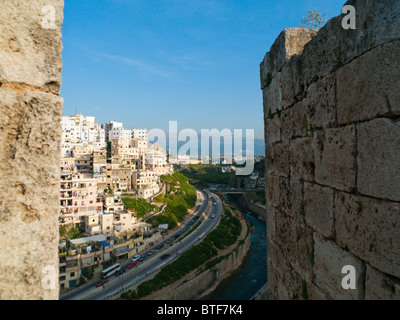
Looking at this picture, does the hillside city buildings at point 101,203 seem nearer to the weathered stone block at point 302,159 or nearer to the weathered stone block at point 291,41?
the weathered stone block at point 302,159

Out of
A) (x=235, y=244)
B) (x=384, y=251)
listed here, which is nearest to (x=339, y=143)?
(x=384, y=251)

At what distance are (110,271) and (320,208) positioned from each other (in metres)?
22.1

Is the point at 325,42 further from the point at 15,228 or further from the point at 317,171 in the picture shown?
the point at 15,228

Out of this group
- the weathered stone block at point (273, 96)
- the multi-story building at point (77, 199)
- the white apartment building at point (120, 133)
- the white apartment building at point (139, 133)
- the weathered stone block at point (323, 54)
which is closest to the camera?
the weathered stone block at point (323, 54)

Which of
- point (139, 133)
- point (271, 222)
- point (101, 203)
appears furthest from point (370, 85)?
point (139, 133)

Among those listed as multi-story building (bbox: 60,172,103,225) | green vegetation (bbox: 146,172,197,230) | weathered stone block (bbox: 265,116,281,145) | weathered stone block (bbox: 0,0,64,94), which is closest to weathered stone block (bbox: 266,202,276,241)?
weathered stone block (bbox: 265,116,281,145)

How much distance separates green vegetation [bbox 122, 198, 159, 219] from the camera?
33.1 metres

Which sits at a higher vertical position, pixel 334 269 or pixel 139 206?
pixel 334 269

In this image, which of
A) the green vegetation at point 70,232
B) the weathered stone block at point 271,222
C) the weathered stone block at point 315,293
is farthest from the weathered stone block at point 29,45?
the green vegetation at point 70,232

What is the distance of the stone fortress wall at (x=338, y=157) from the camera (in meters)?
1.74

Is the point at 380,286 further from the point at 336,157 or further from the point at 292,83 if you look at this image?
the point at 292,83

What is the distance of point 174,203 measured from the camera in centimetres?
3978

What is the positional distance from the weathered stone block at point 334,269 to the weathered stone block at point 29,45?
2.40 metres
